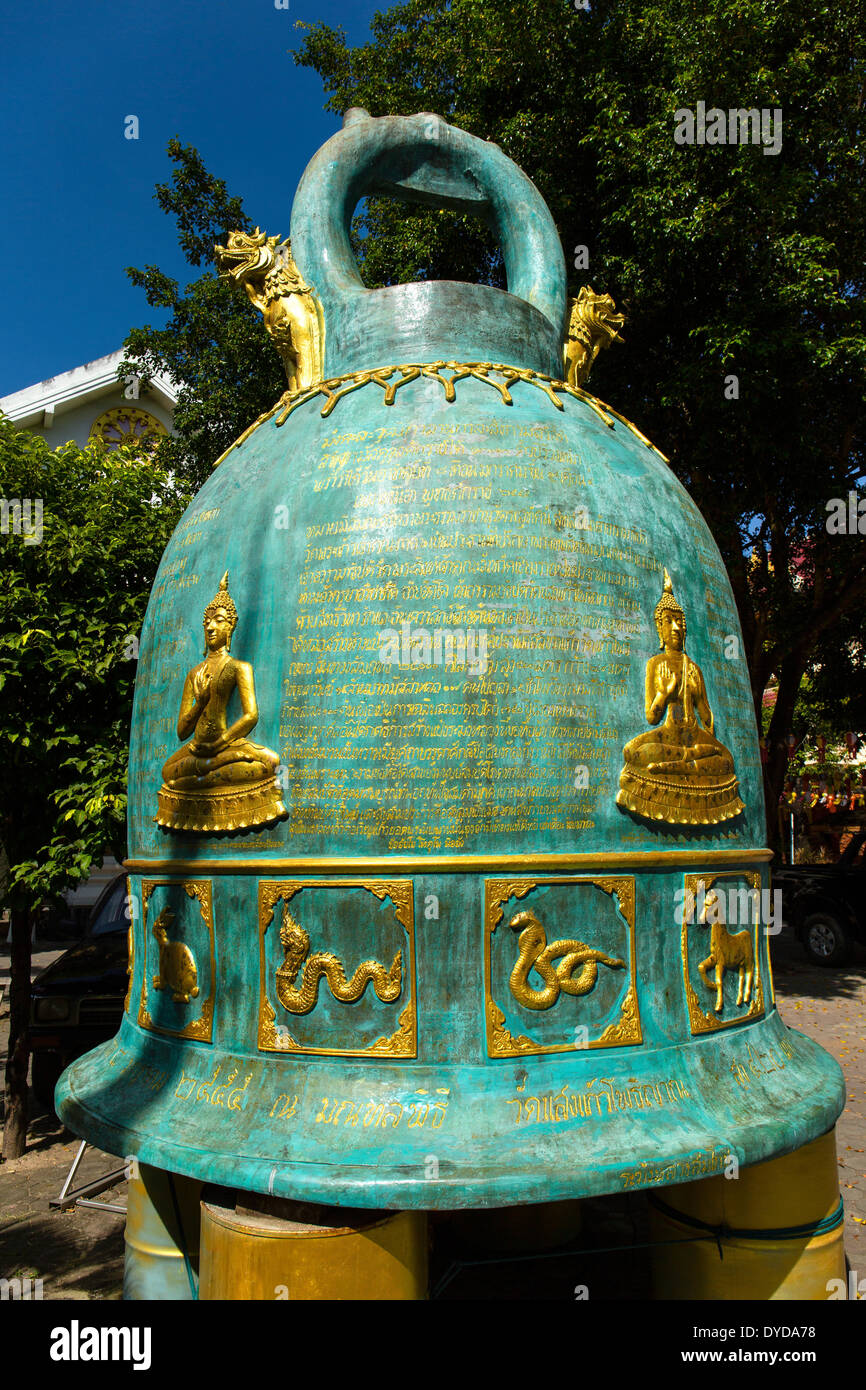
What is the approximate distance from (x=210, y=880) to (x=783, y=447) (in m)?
9.32

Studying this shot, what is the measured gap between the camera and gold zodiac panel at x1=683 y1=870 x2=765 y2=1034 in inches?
160

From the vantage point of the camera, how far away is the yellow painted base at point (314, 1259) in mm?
3355

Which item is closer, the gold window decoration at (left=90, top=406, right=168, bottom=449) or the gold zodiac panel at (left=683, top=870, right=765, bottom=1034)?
the gold zodiac panel at (left=683, top=870, right=765, bottom=1034)

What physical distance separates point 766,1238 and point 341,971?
7.30ft

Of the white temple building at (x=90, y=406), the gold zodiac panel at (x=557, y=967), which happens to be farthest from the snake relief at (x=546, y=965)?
the white temple building at (x=90, y=406)

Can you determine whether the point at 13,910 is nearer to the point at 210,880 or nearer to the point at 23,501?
the point at 23,501

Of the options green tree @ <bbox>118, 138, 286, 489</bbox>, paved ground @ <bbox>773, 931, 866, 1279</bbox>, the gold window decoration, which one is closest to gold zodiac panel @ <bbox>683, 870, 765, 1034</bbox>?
paved ground @ <bbox>773, 931, 866, 1279</bbox>

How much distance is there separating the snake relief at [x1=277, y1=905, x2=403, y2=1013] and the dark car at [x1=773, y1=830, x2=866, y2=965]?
576 inches

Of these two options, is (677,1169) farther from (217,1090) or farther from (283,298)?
(283,298)

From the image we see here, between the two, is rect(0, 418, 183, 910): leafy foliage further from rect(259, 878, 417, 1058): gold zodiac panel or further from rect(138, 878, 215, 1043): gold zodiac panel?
rect(259, 878, 417, 1058): gold zodiac panel

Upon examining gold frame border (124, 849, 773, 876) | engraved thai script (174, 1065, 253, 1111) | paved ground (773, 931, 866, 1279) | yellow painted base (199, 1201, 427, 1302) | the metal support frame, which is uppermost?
gold frame border (124, 849, 773, 876)

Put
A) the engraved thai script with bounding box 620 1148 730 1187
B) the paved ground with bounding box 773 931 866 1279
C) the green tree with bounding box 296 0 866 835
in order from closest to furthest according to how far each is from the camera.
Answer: the engraved thai script with bounding box 620 1148 730 1187 → the paved ground with bounding box 773 931 866 1279 → the green tree with bounding box 296 0 866 835

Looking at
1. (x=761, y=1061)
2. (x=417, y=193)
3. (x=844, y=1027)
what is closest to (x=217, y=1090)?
(x=761, y=1061)

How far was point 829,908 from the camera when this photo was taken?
16422mm
